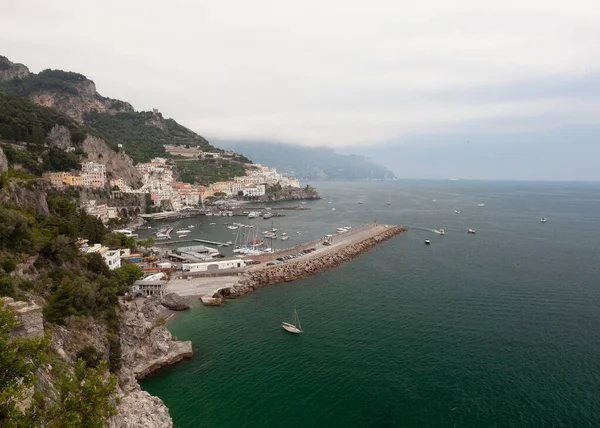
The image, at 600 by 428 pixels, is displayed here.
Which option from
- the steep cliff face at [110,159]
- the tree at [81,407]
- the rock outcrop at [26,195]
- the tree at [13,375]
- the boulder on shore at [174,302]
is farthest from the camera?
the steep cliff face at [110,159]

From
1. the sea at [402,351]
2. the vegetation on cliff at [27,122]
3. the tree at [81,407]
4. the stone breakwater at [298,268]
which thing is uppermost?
the vegetation on cliff at [27,122]

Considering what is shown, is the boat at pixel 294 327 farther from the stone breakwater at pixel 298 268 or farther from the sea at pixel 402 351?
the stone breakwater at pixel 298 268

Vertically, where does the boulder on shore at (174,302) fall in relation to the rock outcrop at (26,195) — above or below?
below

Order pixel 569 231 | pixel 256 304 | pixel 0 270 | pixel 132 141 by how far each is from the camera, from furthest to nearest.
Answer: pixel 132 141 < pixel 569 231 < pixel 256 304 < pixel 0 270

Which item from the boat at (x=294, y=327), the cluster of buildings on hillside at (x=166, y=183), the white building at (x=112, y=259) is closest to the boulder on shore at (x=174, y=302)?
the white building at (x=112, y=259)

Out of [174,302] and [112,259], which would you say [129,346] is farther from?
[112,259]

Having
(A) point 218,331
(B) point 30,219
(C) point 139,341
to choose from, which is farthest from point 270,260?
(B) point 30,219

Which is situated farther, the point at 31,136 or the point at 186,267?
the point at 31,136

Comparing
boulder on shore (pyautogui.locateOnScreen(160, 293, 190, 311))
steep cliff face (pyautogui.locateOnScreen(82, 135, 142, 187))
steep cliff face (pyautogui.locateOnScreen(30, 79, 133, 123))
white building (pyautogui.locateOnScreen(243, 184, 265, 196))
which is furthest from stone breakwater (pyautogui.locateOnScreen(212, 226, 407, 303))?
steep cliff face (pyautogui.locateOnScreen(30, 79, 133, 123))

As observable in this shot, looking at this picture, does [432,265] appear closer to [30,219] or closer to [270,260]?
[270,260]
